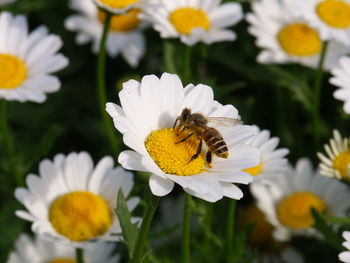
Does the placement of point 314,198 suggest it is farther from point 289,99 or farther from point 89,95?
point 89,95

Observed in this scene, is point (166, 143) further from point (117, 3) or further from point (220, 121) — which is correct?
point (117, 3)

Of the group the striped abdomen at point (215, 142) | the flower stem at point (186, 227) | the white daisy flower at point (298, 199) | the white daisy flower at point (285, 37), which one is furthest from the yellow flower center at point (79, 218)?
the white daisy flower at point (285, 37)

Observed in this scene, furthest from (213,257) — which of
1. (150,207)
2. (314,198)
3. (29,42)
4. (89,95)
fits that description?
(89,95)

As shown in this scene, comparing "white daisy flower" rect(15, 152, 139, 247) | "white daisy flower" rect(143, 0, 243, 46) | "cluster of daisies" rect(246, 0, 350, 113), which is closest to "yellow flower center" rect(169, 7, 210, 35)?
"white daisy flower" rect(143, 0, 243, 46)

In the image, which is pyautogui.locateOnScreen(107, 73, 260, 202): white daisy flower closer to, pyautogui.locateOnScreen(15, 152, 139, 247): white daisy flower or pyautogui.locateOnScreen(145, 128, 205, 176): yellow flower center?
pyautogui.locateOnScreen(145, 128, 205, 176): yellow flower center

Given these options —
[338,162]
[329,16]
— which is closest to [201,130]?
[338,162]
